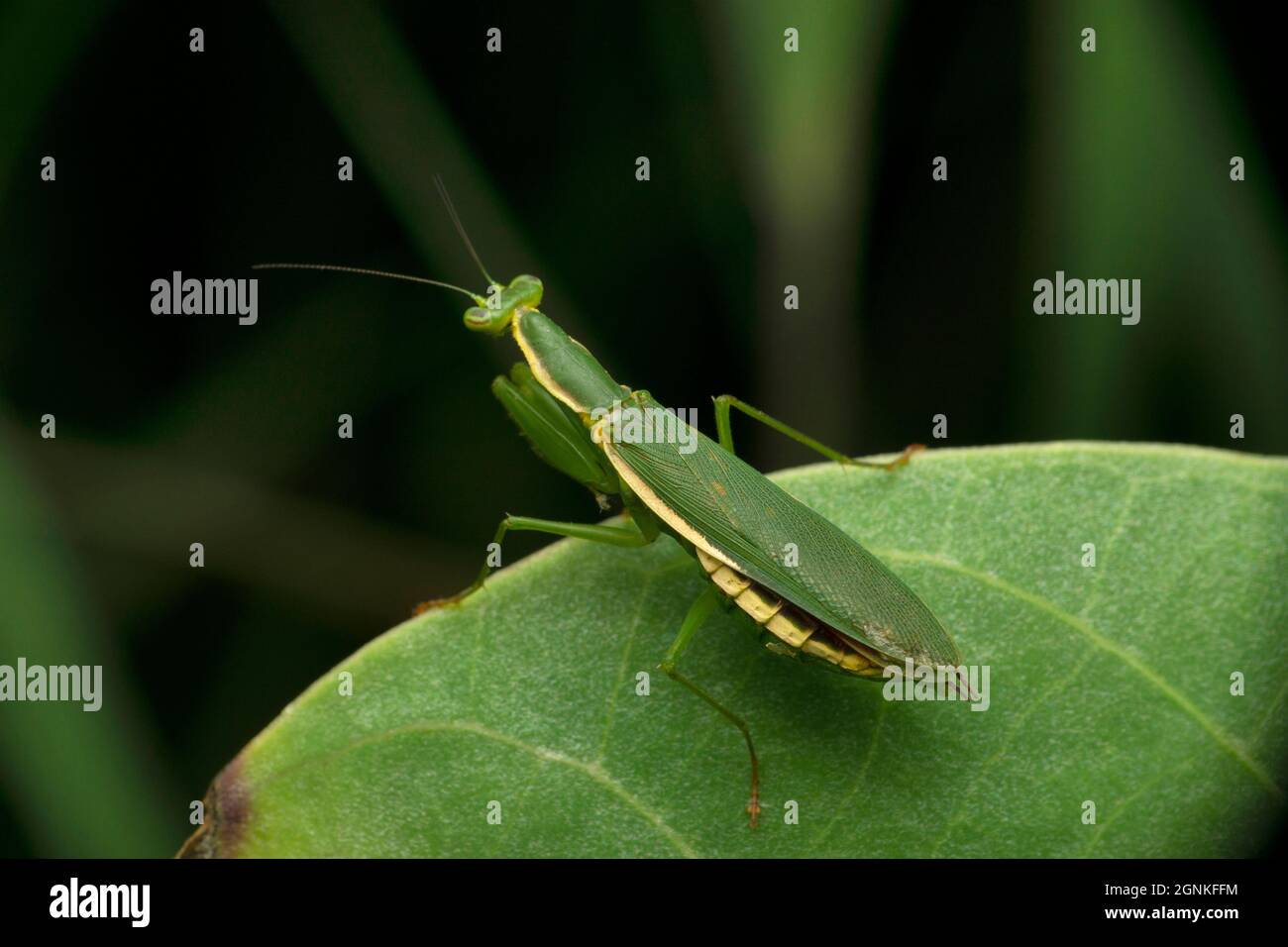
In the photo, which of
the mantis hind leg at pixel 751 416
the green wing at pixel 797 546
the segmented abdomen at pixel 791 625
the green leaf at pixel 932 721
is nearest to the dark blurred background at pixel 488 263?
the mantis hind leg at pixel 751 416

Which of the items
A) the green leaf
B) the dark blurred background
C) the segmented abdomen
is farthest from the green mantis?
the dark blurred background

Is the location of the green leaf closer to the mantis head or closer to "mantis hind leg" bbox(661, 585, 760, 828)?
"mantis hind leg" bbox(661, 585, 760, 828)

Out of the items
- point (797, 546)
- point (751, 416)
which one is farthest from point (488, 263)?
point (797, 546)

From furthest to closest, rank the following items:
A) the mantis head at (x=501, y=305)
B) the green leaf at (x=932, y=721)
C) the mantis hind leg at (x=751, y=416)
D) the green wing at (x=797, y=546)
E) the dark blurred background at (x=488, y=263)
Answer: the dark blurred background at (x=488, y=263) → the mantis head at (x=501, y=305) → the mantis hind leg at (x=751, y=416) → the green wing at (x=797, y=546) → the green leaf at (x=932, y=721)

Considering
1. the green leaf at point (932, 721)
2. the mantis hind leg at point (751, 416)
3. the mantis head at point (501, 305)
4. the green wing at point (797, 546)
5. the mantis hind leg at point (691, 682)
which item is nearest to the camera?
the green leaf at point (932, 721)

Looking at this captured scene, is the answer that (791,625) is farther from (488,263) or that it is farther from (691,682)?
(488,263)

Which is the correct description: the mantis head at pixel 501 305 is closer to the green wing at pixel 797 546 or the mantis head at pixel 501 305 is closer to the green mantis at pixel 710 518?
the green mantis at pixel 710 518
